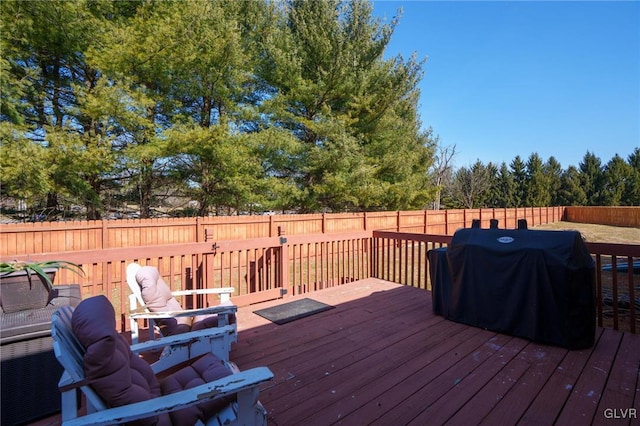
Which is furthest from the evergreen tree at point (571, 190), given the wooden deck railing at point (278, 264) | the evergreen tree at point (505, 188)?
the wooden deck railing at point (278, 264)

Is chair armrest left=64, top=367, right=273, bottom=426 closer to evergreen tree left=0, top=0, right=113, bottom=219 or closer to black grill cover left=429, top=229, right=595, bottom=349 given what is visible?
black grill cover left=429, top=229, right=595, bottom=349

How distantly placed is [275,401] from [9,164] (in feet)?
22.5

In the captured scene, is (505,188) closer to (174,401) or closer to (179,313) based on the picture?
(179,313)

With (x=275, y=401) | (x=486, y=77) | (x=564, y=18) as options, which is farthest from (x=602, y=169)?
(x=275, y=401)

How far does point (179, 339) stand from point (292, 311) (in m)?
1.97

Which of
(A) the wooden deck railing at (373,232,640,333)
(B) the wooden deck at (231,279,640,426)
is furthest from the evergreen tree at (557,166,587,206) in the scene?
(B) the wooden deck at (231,279,640,426)

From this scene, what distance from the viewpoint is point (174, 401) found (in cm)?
111

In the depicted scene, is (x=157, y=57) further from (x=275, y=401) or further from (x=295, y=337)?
(x=275, y=401)

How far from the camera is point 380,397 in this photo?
1974mm

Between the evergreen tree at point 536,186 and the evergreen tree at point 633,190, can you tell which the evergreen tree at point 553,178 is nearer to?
the evergreen tree at point 536,186

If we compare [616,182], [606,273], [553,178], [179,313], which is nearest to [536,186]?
[553,178]

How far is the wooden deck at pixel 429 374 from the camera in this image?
5.90ft

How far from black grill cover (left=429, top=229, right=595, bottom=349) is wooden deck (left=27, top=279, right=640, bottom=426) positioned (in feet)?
0.46

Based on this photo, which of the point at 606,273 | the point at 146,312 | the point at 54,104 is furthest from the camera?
the point at 606,273
